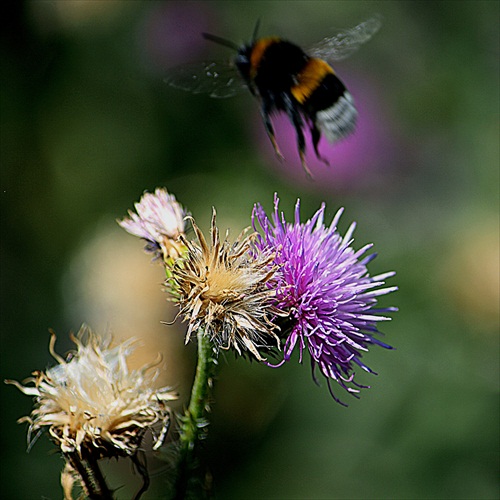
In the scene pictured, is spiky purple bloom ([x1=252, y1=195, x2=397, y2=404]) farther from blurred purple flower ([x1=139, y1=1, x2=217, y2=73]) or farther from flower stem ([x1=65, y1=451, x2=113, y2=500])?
blurred purple flower ([x1=139, y1=1, x2=217, y2=73])

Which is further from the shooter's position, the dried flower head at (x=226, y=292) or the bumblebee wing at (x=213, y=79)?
the bumblebee wing at (x=213, y=79)

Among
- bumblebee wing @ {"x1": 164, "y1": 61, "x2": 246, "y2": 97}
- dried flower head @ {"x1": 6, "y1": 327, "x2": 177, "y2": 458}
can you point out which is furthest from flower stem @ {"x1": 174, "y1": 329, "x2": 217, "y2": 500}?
bumblebee wing @ {"x1": 164, "y1": 61, "x2": 246, "y2": 97}

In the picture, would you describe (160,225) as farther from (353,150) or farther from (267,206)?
(353,150)

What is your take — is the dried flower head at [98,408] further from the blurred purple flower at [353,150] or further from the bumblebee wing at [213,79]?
the blurred purple flower at [353,150]

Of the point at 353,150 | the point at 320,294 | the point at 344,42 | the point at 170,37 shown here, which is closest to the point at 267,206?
the point at 353,150

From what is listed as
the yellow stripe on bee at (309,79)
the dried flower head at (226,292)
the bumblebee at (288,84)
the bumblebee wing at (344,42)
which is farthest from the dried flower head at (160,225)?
the bumblebee wing at (344,42)
